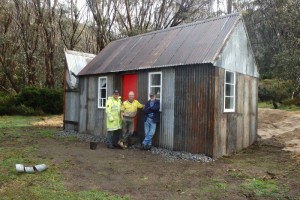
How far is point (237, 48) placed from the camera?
37.7ft

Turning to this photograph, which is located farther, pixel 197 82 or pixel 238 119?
pixel 238 119

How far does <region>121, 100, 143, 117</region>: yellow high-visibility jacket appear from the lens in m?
11.5

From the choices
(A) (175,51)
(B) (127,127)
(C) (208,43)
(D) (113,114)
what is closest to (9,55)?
(D) (113,114)

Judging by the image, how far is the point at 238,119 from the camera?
1170cm

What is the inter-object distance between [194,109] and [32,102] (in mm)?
18247

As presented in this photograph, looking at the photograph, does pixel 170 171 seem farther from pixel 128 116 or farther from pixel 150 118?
pixel 128 116

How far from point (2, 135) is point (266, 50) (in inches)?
1169

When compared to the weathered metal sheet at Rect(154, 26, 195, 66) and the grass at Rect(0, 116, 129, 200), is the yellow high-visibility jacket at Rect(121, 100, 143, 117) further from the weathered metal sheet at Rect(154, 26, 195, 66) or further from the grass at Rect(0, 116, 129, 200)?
the grass at Rect(0, 116, 129, 200)

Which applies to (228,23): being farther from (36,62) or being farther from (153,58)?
(36,62)

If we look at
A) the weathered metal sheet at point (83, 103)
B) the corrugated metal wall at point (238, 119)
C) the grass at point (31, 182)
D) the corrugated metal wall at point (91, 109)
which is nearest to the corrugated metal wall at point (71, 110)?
the weathered metal sheet at point (83, 103)

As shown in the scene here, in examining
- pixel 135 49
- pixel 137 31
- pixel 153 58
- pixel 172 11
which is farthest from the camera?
pixel 172 11

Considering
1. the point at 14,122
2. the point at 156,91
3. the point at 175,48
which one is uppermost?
the point at 175,48

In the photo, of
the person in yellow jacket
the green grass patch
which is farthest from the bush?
the person in yellow jacket

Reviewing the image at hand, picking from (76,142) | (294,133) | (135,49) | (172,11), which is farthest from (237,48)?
(172,11)
